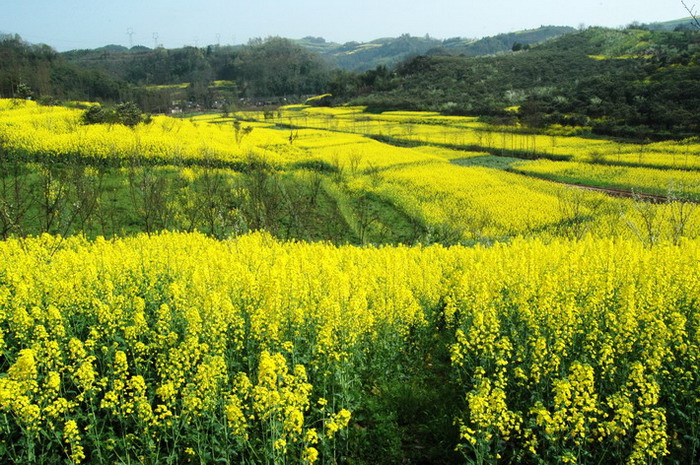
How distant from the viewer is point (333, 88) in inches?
4013

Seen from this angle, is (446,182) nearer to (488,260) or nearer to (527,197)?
(527,197)

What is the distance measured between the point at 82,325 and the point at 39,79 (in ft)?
213

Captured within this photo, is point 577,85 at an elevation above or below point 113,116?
above

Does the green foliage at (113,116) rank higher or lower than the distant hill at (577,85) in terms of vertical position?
lower

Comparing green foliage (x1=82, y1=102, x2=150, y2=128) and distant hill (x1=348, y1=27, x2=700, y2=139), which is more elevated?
distant hill (x1=348, y1=27, x2=700, y2=139)

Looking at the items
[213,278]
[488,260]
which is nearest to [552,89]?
[488,260]

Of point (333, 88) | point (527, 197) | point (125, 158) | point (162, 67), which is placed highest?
point (162, 67)

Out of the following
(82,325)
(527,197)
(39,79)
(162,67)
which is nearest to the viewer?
(82,325)

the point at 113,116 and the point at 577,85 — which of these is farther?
the point at 577,85

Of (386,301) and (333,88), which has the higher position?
(333,88)

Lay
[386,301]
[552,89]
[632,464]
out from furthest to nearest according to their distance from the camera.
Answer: [552,89] → [386,301] → [632,464]

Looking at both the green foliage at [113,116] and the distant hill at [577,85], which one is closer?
→ the green foliage at [113,116]

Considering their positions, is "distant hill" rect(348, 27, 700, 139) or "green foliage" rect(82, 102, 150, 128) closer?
"green foliage" rect(82, 102, 150, 128)

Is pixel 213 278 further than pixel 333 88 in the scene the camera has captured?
No
